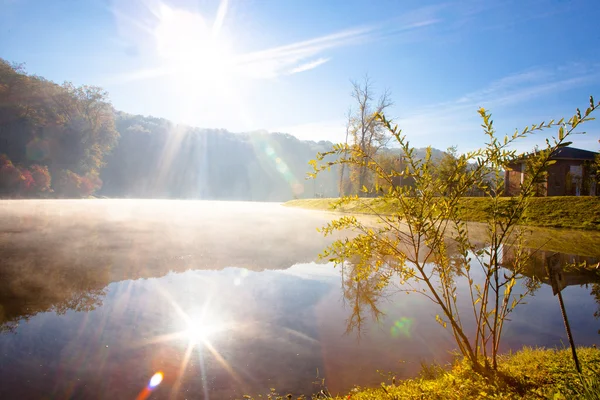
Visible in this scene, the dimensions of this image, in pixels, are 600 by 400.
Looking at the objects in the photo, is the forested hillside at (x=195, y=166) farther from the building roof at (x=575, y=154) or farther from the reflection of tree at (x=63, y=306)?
the reflection of tree at (x=63, y=306)

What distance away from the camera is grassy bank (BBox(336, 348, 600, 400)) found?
319 centimetres

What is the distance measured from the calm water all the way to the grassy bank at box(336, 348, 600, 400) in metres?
0.50

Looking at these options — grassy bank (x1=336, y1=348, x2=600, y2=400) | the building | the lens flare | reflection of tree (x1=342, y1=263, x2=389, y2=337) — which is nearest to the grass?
grassy bank (x1=336, y1=348, x2=600, y2=400)

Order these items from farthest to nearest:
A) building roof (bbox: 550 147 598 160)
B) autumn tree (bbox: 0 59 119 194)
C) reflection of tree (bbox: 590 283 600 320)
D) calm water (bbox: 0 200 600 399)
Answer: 1. autumn tree (bbox: 0 59 119 194)
2. building roof (bbox: 550 147 598 160)
3. reflection of tree (bbox: 590 283 600 320)
4. calm water (bbox: 0 200 600 399)

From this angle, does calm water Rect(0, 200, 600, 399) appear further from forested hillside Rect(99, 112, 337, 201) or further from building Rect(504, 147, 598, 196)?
forested hillside Rect(99, 112, 337, 201)

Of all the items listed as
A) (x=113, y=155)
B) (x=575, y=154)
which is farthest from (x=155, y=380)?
(x=113, y=155)

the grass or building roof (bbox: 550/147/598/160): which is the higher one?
building roof (bbox: 550/147/598/160)

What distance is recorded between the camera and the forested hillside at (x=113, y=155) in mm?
53781

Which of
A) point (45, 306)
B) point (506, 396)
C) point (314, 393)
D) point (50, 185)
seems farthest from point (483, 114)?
point (50, 185)

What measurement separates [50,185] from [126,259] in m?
60.8

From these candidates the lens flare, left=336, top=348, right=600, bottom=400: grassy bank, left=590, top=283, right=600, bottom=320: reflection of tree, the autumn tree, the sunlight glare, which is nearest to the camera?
left=336, top=348, right=600, bottom=400: grassy bank

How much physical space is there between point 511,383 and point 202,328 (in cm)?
450

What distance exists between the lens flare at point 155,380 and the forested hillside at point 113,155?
3661mm

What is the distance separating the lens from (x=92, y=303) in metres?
6.47
